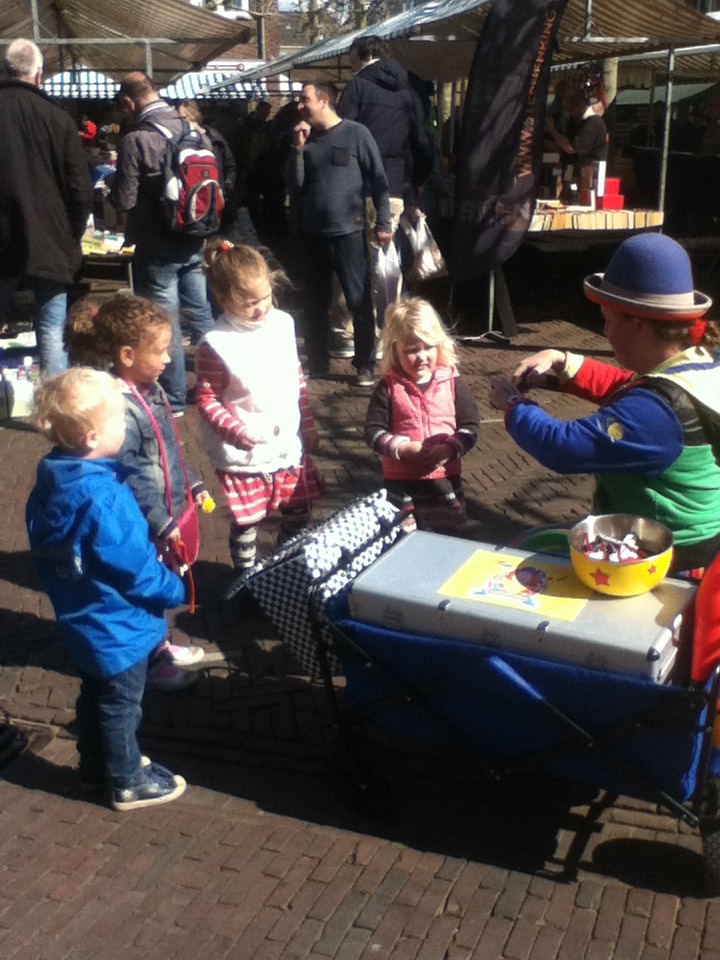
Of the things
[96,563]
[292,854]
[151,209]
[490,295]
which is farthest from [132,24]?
[292,854]

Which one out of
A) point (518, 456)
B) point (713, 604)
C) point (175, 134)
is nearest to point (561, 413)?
point (518, 456)

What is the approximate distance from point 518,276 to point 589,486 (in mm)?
6995

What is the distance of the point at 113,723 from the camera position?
131 inches

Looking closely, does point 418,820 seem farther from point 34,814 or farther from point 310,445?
point 310,445

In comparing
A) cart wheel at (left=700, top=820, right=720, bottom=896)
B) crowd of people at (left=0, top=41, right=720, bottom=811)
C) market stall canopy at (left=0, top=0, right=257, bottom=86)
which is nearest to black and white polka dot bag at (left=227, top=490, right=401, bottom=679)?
crowd of people at (left=0, top=41, right=720, bottom=811)

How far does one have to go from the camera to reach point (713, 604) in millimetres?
2734

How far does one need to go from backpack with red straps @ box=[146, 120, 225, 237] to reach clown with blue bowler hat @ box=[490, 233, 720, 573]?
12.7ft

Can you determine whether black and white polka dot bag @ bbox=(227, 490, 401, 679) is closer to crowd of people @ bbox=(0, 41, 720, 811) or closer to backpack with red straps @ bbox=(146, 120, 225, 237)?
crowd of people @ bbox=(0, 41, 720, 811)

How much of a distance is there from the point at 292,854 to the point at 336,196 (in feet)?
16.2

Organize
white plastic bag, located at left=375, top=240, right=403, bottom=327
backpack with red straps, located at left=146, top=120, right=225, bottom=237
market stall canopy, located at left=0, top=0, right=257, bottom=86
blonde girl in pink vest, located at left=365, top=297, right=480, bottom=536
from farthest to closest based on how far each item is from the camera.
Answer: market stall canopy, located at left=0, top=0, right=257, bottom=86 → white plastic bag, located at left=375, top=240, right=403, bottom=327 → backpack with red straps, located at left=146, top=120, right=225, bottom=237 → blonde girl in pink vest, located at left=365, top=297, right=480, bottom=536

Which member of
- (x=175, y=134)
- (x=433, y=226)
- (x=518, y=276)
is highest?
(x=175, y=134)

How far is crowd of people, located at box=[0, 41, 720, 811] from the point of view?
119 inches

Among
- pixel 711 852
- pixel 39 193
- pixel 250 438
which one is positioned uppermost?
pixel 39 193

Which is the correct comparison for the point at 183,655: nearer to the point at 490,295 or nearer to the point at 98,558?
the point at 98,558
